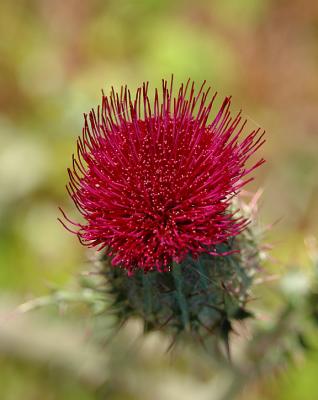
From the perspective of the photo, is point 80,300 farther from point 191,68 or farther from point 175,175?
point 191,68

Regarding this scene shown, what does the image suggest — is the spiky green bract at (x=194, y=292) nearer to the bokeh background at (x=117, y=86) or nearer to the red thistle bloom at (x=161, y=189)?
the red thistle bloom at (x=161, y=189)

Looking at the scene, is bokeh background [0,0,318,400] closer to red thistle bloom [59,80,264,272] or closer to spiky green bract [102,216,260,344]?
spiky green bract [102,216,260,344]

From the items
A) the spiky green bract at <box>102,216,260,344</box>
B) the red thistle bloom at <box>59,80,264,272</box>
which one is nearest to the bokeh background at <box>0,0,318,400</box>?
the spiky green bract at <box>102,216,260,344</box>

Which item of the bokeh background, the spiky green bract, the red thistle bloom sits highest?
the bokeh background

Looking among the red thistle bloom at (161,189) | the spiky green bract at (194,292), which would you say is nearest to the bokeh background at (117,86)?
the spiky green bract at (194,292)

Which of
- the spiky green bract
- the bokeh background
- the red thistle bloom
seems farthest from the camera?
the bokeh background
